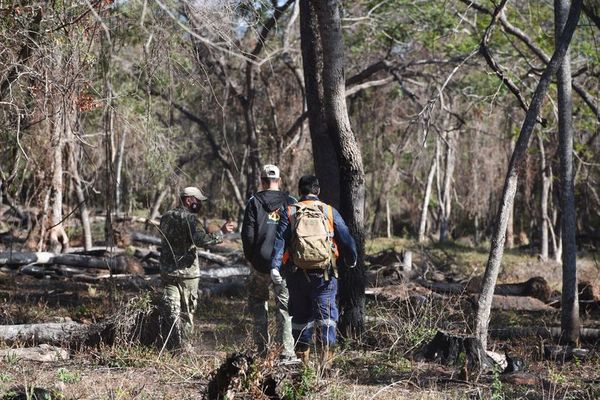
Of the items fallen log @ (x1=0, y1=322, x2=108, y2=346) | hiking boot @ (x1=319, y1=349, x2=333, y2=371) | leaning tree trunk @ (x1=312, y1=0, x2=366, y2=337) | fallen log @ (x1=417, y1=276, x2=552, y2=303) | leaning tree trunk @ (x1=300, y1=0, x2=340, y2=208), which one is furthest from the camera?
fallen log @ (x1=417, y1=276, x2=552, y2=303)

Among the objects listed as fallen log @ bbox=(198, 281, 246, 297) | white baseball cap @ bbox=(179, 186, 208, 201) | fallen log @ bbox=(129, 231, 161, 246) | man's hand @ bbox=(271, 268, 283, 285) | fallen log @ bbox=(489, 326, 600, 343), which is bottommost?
fallen log @ bbox=(489, 326, 600, 343)

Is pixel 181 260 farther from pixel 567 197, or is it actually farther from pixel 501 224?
pixel 567 197

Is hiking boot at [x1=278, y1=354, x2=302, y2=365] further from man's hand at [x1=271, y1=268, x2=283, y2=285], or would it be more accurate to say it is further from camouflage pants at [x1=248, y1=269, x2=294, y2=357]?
man's hand at [x1=271, y1=268, x2=283, y2=285]

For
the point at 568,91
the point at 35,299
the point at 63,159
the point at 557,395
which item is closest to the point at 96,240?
the point at 63,159

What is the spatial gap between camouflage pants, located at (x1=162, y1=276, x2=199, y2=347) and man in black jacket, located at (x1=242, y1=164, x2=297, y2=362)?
0.79m

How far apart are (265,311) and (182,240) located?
1191 millimetres

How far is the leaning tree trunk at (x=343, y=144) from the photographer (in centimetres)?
1043

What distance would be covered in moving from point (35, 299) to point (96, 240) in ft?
41.1

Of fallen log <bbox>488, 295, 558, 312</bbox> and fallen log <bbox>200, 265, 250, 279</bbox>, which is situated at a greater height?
fallen log <bbox>200, 265, 250, 279</bbox>

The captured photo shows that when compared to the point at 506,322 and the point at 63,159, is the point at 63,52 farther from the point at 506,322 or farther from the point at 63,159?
the point at 63,159

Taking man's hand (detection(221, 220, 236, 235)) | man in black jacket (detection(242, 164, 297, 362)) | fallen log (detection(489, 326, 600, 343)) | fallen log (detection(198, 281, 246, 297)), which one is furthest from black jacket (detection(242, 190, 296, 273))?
fallen log (detection(198, 281, 246, 297))

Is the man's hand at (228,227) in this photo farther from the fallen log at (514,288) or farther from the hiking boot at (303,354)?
the fallen log at (514,288)

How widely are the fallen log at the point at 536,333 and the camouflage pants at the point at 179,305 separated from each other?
420 cm

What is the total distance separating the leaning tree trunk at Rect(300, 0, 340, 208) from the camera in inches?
427
